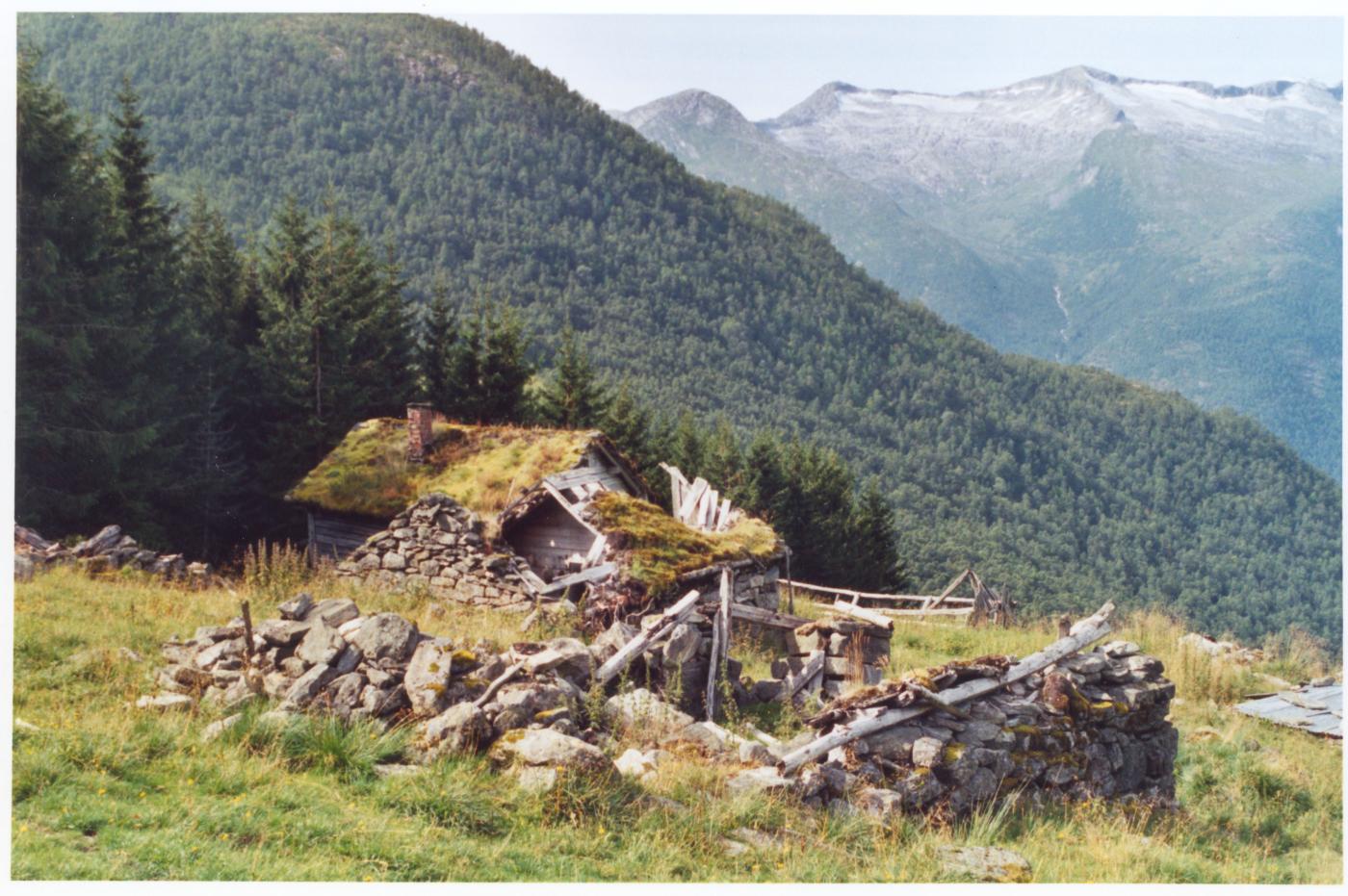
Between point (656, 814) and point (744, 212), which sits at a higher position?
point (744, 212)

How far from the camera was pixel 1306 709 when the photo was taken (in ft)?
45.9

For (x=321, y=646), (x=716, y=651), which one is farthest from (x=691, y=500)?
(x=321, y=646)

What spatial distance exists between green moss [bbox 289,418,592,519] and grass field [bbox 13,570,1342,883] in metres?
7.66

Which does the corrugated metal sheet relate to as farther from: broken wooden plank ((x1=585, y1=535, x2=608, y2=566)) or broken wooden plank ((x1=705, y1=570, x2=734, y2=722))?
broken wooden plank ((x1=585, y1=535, x2=608, y2=566))

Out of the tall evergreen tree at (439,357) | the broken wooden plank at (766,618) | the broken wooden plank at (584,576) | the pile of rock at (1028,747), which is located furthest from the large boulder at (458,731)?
the tall evergreen tree at (439,357)

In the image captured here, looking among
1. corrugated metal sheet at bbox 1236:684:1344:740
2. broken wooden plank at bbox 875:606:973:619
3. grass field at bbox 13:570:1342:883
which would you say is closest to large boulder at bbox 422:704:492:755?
grass field at bbox 13:570:1342:883

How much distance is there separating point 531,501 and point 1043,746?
352 inches

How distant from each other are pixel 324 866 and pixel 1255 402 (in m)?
155

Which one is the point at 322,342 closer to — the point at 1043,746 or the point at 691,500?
the point at 691,500

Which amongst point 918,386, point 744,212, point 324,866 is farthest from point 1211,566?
point 744,212

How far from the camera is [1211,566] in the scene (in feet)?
211

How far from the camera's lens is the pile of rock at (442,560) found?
14773mm

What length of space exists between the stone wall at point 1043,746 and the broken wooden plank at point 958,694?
123 mm

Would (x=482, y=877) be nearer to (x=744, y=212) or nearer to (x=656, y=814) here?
(x=656, y=814)
